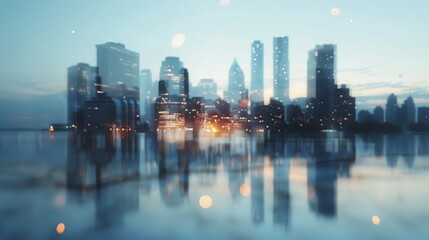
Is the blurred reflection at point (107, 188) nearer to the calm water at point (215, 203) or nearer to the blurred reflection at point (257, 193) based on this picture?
the calm water at point (215, 203)

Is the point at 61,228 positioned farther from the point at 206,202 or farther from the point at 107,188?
the point at 107,188

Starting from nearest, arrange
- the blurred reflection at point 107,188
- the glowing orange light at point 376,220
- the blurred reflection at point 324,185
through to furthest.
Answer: the glowing orange light at point 376,220 → the blurred reflection at point 107,188 → the blurred reflection at point 324,185

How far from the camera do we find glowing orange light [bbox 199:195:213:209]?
→ 49.9ft

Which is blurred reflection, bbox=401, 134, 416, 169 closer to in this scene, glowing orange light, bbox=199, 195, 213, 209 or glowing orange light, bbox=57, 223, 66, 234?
glowing orange light, bbox=199, 195, 213, 209

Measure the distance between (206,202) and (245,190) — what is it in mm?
2899

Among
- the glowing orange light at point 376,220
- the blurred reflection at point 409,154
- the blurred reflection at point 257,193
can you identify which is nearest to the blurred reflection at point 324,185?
the glowing orange light at point 376,220

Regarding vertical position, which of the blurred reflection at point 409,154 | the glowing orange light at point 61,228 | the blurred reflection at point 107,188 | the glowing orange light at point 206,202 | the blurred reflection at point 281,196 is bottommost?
the blurred reflection at point 409,154

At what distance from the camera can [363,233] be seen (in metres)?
11.4

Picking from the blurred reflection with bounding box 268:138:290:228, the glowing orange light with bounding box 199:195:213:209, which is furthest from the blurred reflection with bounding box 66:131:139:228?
the blurred reflection with bounding box 268:138:290:228

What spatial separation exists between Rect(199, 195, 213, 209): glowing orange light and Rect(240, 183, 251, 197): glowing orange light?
61.1 inches

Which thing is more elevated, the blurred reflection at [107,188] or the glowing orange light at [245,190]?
the blurred reflection at [107,188]

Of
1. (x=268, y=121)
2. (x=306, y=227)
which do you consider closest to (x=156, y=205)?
(x=306, y=227)

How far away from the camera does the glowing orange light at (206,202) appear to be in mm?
15216

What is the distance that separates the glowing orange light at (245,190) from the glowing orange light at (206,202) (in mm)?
1552
